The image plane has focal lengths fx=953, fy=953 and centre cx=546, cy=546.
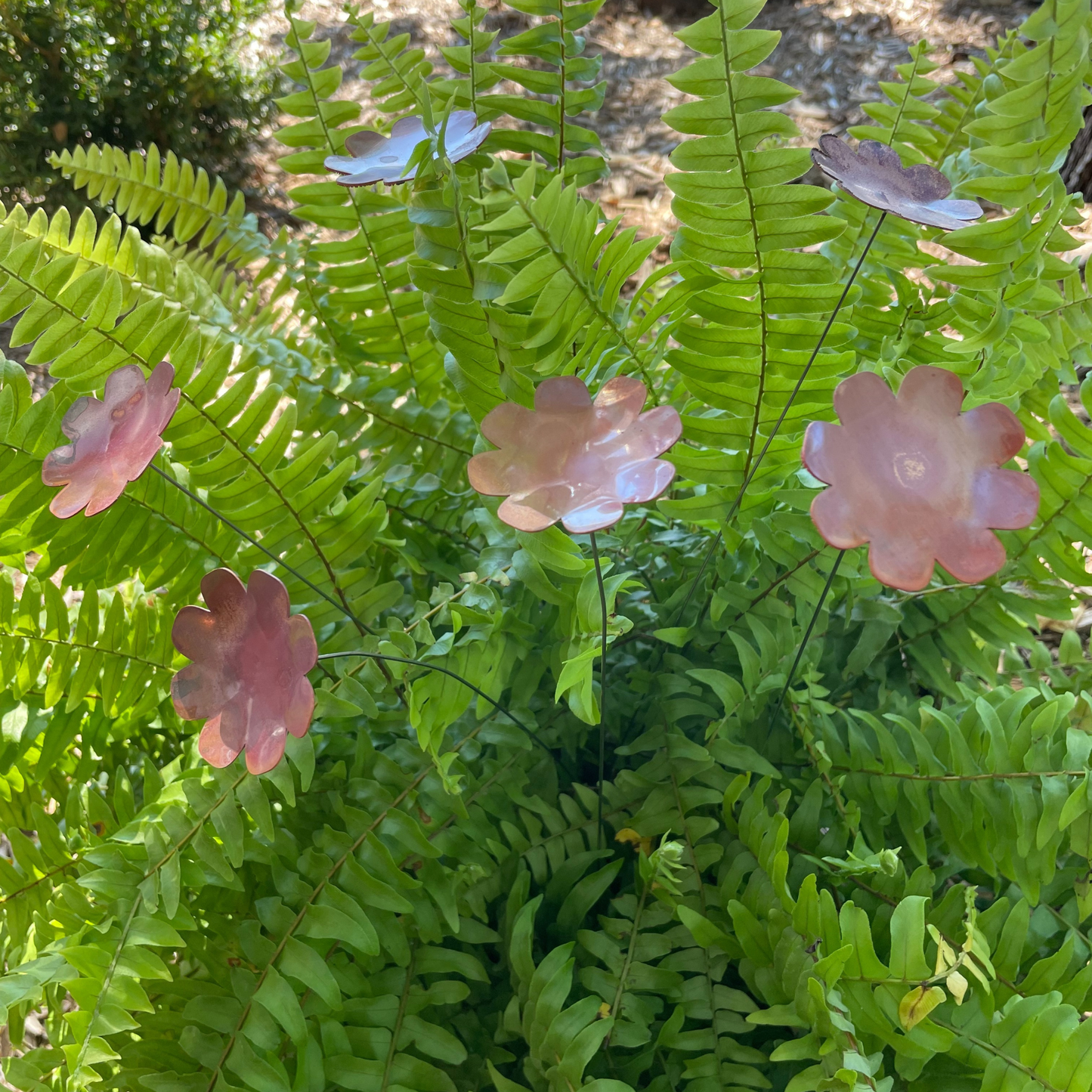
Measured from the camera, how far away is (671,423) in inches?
20.9

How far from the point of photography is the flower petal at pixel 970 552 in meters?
0.50

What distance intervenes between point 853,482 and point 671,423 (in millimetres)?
103

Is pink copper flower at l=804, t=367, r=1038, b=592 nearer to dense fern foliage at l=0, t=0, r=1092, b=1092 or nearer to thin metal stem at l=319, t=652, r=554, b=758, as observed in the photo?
dense fern foliage at l=0, t=0, r=1092, b=1092

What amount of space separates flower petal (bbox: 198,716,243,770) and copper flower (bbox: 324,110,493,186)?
363mm

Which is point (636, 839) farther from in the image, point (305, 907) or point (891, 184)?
point (891, 184)

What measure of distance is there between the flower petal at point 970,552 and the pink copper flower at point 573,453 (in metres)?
0.15

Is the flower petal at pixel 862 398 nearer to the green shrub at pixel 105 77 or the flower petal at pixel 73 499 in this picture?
the flower petal at pixel 73 499

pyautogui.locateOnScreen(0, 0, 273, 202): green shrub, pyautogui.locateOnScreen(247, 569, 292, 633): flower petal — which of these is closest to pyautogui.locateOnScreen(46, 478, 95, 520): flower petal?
pyautogui.locateOnScreen(247, 569, 292, 633): flower petal

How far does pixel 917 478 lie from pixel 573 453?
0.19 meters

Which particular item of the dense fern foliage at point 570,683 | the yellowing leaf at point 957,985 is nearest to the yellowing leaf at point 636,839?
the dense fern foliage at point 570,683

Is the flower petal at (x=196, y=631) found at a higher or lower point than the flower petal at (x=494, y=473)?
lower

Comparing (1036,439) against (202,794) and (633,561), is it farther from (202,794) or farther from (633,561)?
(202,794)

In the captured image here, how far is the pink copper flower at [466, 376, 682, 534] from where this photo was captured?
503 mm

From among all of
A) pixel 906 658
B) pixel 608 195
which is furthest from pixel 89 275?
pixel 608 195
